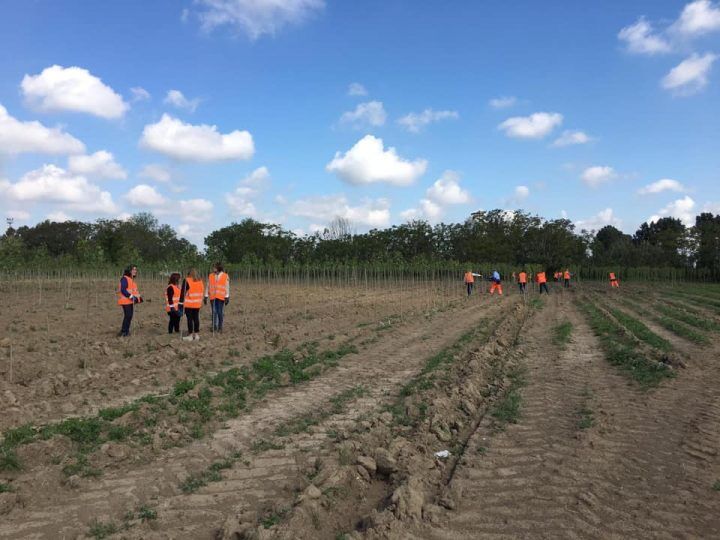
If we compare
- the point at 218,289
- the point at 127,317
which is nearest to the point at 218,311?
the point at 218,289

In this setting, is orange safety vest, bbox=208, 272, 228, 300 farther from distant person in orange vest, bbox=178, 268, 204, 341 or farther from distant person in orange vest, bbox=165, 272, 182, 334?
distant person in orange vest, bbox=165, 272, 182, 334

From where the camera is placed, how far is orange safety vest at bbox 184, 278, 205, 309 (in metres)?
11.2

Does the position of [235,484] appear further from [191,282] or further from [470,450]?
[191,282]

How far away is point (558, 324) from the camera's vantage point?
50.6 ft

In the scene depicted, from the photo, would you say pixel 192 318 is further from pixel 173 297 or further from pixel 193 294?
pixel 173 297

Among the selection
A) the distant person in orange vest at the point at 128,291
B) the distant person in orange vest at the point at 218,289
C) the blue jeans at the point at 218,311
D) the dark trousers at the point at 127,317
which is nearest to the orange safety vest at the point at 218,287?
the distant person in orange vest at the point at 218,289

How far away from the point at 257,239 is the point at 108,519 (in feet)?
219

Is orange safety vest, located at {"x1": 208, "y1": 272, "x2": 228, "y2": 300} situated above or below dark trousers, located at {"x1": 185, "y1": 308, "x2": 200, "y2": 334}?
above

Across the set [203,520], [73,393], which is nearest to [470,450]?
[203,520]

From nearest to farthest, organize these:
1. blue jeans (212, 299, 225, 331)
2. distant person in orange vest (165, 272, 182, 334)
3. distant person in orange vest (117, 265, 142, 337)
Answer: distant person in orange vest (117, 265, 142, 337) → distant person in orange vest (165, 272, 182, 334) → blue jeans (212, 299, 225, 331)

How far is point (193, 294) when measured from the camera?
1124cm

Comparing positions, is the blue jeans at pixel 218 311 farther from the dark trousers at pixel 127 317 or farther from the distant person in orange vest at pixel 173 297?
the dark trousers at pixel 127 317

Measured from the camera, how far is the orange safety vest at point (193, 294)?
1120 cm

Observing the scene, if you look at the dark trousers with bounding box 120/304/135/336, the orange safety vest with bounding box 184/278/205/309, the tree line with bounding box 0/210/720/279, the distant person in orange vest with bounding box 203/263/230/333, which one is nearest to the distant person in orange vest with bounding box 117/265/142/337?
the dark trousers with bounding box 120/304/135/336
